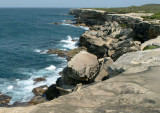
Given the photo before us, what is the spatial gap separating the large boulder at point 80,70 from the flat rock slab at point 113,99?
427 inches

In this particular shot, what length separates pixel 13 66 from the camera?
129 ft

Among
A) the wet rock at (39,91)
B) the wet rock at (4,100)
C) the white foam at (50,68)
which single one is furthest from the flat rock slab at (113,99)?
the white foam at (50,68)

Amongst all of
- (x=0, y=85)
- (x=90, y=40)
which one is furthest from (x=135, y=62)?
(x=90, y=40)

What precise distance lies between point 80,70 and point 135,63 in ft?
30.9

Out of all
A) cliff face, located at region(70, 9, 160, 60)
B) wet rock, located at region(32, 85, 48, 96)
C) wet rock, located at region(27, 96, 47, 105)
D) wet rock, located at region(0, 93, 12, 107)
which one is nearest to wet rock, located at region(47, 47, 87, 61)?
cliff face, located at region(70, 9, 160, 60)

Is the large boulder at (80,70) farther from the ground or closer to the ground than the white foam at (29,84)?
farther from the ground

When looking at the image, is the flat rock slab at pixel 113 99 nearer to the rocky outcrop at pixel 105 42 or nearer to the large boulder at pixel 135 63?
the large boulder at pixel 135 63

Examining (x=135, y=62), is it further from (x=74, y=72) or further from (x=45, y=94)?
(x=45, y=94)

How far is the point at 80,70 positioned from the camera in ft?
65.6

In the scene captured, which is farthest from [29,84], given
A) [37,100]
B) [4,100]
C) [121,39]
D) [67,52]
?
[121,39]

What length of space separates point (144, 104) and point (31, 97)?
881 inches

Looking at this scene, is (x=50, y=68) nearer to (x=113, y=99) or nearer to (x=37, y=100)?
(x=37, y=100)

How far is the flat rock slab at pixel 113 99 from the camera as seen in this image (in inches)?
249

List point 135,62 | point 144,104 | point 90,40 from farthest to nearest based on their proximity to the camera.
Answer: point 90,40 → point 135,62 → point 144,104
